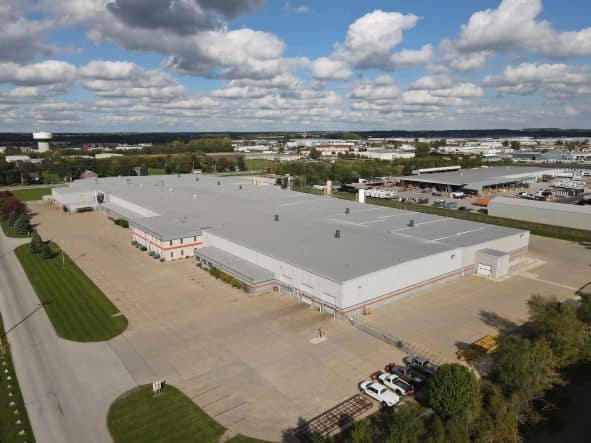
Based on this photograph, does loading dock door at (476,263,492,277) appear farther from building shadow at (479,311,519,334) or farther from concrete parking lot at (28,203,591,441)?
building shadow at (479,311,519,334)

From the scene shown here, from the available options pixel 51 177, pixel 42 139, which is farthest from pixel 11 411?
pixel 42 139

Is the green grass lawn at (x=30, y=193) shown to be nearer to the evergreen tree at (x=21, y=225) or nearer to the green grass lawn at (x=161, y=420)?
the evergreen tree at (x=21, y=225)

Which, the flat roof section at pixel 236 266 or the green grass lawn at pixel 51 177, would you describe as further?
the green grass lawn at pixel 51 177

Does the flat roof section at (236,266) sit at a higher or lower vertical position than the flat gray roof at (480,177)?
lower

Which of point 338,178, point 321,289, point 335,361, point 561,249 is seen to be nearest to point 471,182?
point 338,178

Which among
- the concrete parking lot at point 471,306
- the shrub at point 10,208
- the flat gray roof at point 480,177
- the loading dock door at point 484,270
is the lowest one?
the concrete parking lot at point 471,306

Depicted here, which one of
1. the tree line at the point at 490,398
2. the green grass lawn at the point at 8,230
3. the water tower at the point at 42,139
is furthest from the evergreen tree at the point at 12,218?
the water tower at the point at 42,139
